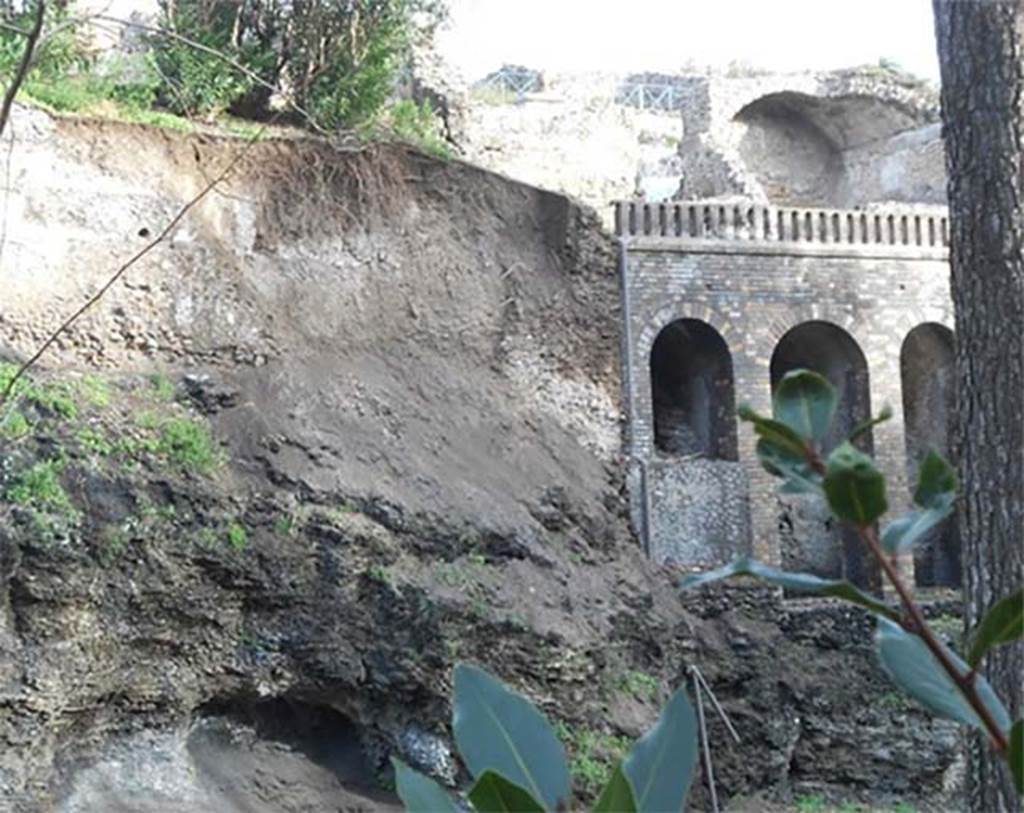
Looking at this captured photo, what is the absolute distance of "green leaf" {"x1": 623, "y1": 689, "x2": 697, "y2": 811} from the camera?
1.33m

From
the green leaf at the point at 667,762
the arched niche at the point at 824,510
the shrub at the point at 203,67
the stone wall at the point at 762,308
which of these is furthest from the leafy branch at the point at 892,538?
the arched niche at the point at 824,510

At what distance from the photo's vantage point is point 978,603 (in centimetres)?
635

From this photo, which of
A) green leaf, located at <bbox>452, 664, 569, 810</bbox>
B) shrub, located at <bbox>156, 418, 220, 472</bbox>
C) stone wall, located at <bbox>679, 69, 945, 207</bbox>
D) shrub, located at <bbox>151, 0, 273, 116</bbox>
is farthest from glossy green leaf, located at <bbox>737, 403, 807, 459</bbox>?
stone wall, located at <bbox>679, 69, 945, 207</bbox>

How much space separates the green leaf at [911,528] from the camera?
1.28 m

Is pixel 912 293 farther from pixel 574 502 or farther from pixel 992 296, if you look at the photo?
pixel 992 296

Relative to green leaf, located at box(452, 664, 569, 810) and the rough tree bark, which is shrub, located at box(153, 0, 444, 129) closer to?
the rough tree bark

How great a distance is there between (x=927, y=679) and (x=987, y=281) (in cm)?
579

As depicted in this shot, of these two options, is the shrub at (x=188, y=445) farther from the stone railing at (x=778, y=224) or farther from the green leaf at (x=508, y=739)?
the green leaf at (x=508, y=739)

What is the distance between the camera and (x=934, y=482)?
50.7 inches

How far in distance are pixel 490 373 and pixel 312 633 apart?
4068 millimetres

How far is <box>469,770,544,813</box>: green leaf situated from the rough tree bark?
5.35m

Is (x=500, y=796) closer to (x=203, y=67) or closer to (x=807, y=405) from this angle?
(x=807, y=405)

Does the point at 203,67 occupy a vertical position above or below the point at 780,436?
above

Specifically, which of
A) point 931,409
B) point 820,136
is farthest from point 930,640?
point 820,136
